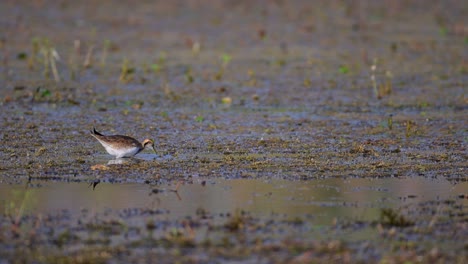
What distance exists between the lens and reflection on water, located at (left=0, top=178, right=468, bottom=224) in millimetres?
8953

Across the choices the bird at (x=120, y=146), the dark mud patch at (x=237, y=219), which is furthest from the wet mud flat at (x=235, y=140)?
the bird at (x=120, y=146)

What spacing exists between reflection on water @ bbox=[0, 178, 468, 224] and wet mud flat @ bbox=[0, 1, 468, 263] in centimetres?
3

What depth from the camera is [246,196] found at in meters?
9.61

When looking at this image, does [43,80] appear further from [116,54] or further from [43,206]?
[43,206]

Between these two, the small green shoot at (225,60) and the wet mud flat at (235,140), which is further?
the small green shoot at (225,60)

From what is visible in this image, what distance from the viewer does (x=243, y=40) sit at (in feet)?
79.7

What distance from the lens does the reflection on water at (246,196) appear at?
895 centimetres

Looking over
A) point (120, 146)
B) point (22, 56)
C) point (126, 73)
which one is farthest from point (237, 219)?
point (22, 56)

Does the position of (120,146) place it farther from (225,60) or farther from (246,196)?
(225,60)

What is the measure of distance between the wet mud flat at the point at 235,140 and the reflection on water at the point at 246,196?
32 mm

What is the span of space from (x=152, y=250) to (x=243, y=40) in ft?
56.2

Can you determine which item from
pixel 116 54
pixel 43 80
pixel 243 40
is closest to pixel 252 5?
pixel 243 40

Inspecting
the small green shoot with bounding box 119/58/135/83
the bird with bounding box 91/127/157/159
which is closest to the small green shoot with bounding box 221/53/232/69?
the small green shoot with bounding box 119/58/135/83

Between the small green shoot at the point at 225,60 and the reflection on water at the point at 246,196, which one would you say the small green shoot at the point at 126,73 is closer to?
the small green shoot at the point at 225,60
